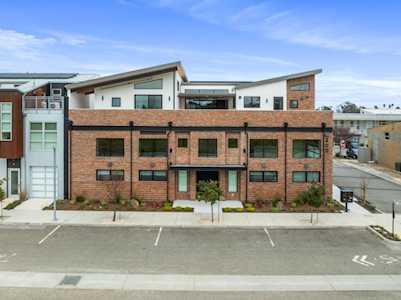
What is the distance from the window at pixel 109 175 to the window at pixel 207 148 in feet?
19.6

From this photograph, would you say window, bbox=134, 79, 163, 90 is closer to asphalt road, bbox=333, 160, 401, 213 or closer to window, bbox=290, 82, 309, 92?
window, bbox=290, 82, 309, 92

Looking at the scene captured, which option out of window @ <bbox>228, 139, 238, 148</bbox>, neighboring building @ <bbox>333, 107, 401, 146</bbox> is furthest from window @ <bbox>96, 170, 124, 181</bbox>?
neighboring building @ <bbox>333, 107, 401, 146</bbox>

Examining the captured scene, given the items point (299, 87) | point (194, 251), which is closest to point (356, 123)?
point (299, 87)

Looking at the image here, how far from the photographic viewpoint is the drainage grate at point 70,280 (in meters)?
15.6

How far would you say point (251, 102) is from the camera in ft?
128

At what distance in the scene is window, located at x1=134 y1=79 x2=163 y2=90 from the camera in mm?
35250

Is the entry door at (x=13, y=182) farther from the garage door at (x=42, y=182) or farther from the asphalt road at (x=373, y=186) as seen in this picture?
the asphalt road at (x=373, y=186)

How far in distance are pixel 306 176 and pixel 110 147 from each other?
47.6 ft

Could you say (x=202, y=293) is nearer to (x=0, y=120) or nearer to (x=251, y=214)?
(x=251, y=214)

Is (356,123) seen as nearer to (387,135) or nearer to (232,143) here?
(387,135)

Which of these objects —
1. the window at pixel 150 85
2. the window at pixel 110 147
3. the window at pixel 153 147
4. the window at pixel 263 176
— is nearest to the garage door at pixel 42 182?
the window at pixel 110 147

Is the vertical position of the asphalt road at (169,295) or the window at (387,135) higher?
the window at (387,135)

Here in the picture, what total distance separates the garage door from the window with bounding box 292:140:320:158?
709 inches

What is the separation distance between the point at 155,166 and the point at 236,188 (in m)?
6.15
